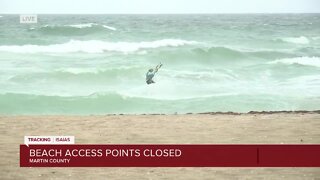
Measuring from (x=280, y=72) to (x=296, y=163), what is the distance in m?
3.87

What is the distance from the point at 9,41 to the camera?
5.34 meters

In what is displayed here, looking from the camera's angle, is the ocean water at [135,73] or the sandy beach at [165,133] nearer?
the sandy beach at [165,133]

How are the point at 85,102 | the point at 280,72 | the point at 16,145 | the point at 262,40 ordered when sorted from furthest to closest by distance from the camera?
the point at 262,40
the point at 280,72
the point at 85,102
the point at 16,145

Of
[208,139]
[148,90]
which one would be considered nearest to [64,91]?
[148,90]

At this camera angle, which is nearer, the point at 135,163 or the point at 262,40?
the point at 135,163

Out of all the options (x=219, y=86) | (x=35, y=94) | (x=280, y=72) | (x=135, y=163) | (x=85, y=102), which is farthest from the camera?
(x=280, y=72)

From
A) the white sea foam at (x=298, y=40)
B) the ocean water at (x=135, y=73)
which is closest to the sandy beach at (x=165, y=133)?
the ocean water at (x=135, y=73)

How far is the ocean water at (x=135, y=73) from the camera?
5156 mm

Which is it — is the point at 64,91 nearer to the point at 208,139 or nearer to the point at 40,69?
the point at 40,69
